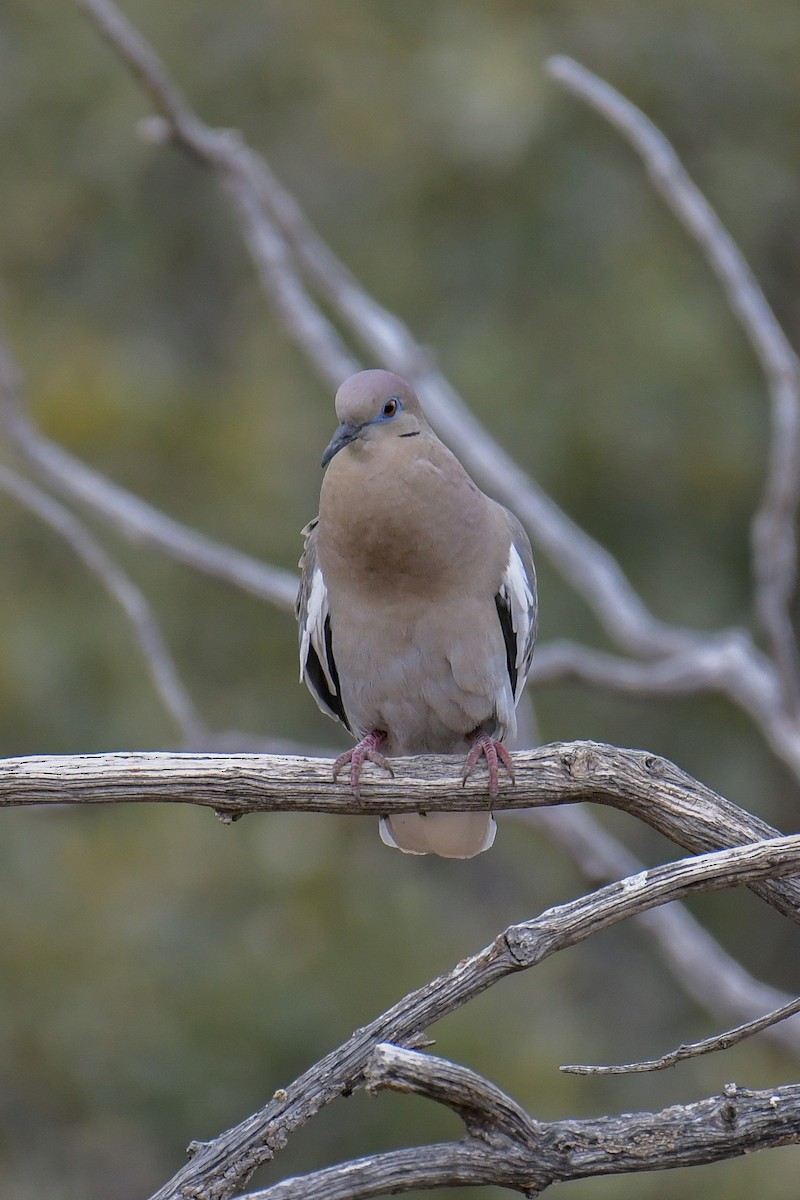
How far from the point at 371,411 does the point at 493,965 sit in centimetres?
163

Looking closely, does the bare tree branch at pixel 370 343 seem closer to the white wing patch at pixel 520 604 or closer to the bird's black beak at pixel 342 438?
the white wing patch at pixel 520 604

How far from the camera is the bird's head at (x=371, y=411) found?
13.2 ft

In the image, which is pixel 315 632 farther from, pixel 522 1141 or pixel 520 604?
pixel 522 1141

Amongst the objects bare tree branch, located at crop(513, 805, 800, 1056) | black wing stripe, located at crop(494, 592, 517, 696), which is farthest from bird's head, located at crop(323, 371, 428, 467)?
bare tree branch, located at crop(513, 805, 800, 1056)

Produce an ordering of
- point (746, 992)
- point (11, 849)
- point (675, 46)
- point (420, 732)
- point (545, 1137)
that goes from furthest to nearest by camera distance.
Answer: point (675, 46) < point (11, 849) < point (746, 992) < point (420, 732) < point (545, 1137)

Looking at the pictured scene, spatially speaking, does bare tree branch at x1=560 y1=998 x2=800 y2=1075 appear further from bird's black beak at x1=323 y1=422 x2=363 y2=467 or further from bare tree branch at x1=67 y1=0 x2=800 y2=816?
bare tree branch at x1=67 y1=0 x2=800 y2=816

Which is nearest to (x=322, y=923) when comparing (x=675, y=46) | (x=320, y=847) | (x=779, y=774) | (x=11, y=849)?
(x=320, y=847)

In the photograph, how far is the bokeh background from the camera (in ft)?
23.8

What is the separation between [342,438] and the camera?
4004mm

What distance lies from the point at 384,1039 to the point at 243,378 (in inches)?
285

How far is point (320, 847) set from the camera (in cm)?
789

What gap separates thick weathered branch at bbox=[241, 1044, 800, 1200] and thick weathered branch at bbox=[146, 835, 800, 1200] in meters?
0.07

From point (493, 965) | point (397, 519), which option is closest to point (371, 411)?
point (397, 519)

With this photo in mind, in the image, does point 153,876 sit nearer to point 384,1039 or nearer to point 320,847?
point 320,847
